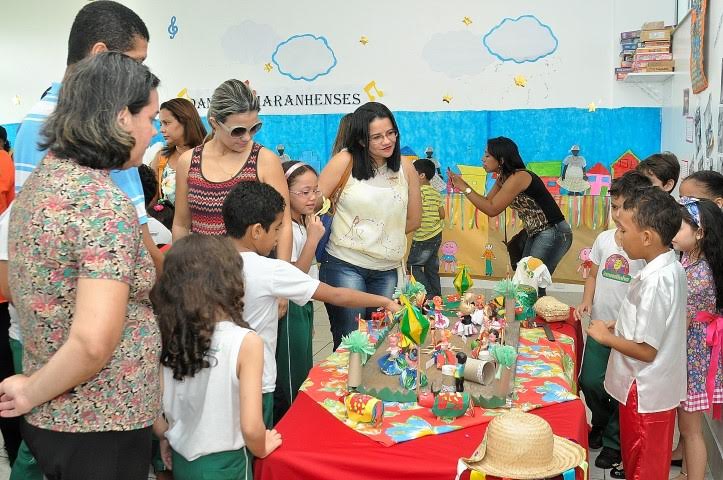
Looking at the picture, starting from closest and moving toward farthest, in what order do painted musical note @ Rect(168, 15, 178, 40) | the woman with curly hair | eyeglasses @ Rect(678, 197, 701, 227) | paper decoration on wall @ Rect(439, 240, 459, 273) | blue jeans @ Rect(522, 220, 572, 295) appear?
the woman with curly hair < eyeglasses @ Rect(678, 197, 701, 227) < blue jeans @ Rect(522, 220, 572, 295) < paper decoration on wall @ Rect(439, 240, 459, 273) < painted musical note @ Rect(168, 15, 178, 40)

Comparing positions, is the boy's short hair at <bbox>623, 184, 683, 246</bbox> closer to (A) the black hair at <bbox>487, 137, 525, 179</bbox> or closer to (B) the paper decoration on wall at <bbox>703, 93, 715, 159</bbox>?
(B) the paper decoration on wall at <bbox>703, 93, 715, 159</bbox>

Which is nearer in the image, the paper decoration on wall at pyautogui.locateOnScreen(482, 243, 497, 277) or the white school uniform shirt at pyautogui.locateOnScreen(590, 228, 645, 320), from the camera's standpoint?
the white school uniform shirt at pyautogui.locateOnScreen(590, 228, 645, 320)

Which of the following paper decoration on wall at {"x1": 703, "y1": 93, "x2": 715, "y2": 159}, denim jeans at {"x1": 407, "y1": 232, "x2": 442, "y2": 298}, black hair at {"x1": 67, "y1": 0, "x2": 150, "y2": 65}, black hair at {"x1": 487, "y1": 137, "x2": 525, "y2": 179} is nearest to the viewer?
black hair at {"x1": 67, "y1": 0, "x2": 150, "y2": 65}

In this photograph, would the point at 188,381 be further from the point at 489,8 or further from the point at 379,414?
the point at 489,8

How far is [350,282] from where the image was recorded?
3.35m

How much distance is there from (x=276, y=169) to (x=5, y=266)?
1.17m

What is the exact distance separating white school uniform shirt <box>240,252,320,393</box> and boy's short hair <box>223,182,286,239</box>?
104 millimetres

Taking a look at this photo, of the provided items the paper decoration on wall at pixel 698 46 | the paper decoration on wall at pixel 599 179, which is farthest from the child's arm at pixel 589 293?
the paper decoration on wall at pixel 599 179

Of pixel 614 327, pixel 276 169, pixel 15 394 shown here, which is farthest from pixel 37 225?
pixel 614 327

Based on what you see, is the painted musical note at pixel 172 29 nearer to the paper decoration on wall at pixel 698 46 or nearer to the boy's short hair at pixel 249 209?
the paper decoration on wall at pixel 698 46

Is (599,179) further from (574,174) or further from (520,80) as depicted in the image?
(520,80)

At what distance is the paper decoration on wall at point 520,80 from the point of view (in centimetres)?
659

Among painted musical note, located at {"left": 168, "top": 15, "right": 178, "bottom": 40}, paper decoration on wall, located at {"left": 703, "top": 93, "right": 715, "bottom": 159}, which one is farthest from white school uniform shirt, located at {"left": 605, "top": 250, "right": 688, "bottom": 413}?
painted musical note, located at {"left": 168, "top": 15, "right": 178, "bottom": 40}

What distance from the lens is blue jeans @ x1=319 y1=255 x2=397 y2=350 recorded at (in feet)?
11.0
